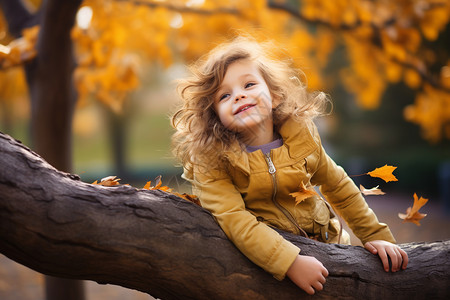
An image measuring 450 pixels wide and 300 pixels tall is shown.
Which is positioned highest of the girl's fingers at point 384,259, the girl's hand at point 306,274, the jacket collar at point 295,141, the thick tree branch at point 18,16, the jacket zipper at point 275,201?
the thick tree branch at point 18,16

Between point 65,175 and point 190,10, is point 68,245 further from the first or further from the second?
point 190,10

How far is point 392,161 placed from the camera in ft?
38.9

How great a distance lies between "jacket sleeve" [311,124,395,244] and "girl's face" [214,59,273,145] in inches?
10.3

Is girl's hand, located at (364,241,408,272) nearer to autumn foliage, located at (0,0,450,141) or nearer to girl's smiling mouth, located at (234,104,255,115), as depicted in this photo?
girl's smiling mouth, located at (234,104,255,115)

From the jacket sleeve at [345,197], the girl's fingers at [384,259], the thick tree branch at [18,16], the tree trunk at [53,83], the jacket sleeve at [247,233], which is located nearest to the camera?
the jacket sleeve at [247,233]

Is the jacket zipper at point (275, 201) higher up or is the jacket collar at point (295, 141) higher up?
the jacket collar at point (295, 141)

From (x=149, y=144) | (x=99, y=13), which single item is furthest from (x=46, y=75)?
(x=149, y=144)

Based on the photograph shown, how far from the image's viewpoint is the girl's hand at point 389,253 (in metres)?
1.82

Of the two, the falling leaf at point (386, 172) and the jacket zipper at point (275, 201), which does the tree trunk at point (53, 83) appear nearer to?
the jacket zipper at point (275, 201)

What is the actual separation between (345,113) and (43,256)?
48.5 ft

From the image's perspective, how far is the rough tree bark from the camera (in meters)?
1.47

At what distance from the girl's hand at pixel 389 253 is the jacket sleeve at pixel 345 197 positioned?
5.1 inches

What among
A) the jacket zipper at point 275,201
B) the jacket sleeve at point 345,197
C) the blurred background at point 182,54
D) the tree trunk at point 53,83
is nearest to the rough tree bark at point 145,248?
the jacket zipper at point 275,201

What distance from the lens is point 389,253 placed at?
187 centimetres
